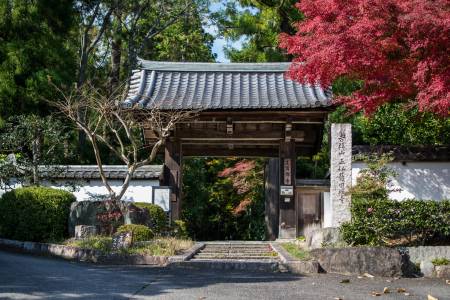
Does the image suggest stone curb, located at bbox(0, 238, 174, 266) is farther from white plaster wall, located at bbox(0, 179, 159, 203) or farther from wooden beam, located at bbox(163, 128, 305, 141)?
wooden beam, located at bbox(163, 128, 305, 141)

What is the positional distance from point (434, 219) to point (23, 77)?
42.5 feet

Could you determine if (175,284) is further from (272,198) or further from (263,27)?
(263,27)

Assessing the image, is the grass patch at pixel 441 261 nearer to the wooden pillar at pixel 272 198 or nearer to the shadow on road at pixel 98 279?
the shadow on road at pixel 98 279

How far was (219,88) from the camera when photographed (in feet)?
51.0

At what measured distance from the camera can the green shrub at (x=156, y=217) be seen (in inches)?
502

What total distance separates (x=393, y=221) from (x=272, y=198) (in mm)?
7963

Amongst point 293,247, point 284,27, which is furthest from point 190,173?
point 293,247

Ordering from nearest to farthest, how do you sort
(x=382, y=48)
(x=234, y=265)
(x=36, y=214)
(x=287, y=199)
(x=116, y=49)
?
(x=234, y=265) < (x=382, y=48) < (x=36, y=214) < (x=287, y=199) < (x=116, y=49)

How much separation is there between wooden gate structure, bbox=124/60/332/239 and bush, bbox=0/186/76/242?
10.0 feet

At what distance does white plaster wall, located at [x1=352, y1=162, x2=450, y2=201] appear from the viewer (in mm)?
12188

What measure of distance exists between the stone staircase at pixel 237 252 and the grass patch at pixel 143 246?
0.43m

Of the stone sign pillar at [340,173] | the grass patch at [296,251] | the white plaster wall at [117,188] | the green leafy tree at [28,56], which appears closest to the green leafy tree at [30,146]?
the white plaster wall at [117,188]

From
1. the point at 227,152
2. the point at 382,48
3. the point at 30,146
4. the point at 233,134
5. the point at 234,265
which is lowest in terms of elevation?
the point at 234,265

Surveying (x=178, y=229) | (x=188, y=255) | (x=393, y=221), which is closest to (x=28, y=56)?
(x=178, y=229)
